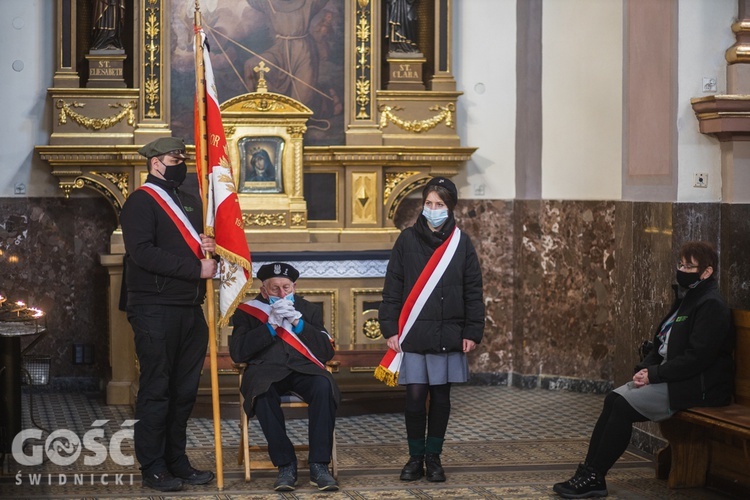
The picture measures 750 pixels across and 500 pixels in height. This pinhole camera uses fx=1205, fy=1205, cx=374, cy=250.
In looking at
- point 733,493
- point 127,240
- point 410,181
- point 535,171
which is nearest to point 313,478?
point 127,240

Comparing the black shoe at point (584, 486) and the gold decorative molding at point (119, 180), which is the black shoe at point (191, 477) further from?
the gold decorative molding at point (119, 180)

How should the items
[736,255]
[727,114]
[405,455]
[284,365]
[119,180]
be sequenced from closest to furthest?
[284,365]
[727,114]
[736,255]
[405,455]
[119,180]

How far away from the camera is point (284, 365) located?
6.64 m

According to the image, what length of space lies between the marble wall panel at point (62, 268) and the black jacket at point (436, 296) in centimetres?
369

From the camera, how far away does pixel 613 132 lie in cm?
974

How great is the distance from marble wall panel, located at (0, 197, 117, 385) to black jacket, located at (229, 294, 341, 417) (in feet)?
10.7

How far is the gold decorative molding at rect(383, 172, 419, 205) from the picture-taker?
9.69 meters

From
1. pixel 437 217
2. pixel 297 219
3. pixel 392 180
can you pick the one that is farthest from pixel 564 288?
pixel 437 217

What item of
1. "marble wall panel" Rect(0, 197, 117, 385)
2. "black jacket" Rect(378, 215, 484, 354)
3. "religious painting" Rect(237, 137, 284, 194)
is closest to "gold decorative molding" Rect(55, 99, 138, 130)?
"marble wall panel" Rect(0, 197, 117, 385)

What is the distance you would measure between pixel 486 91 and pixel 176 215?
A: 4326mm

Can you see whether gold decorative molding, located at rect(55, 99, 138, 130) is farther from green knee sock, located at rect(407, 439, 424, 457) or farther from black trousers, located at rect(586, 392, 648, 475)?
black trousers, located at rect(586, 392, 648, 475)

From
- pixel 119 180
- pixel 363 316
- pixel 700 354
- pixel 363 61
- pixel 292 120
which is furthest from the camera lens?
pixel 363 61

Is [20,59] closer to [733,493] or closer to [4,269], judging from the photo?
[4,269]

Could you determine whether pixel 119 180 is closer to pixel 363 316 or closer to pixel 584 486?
pixel 363 316
